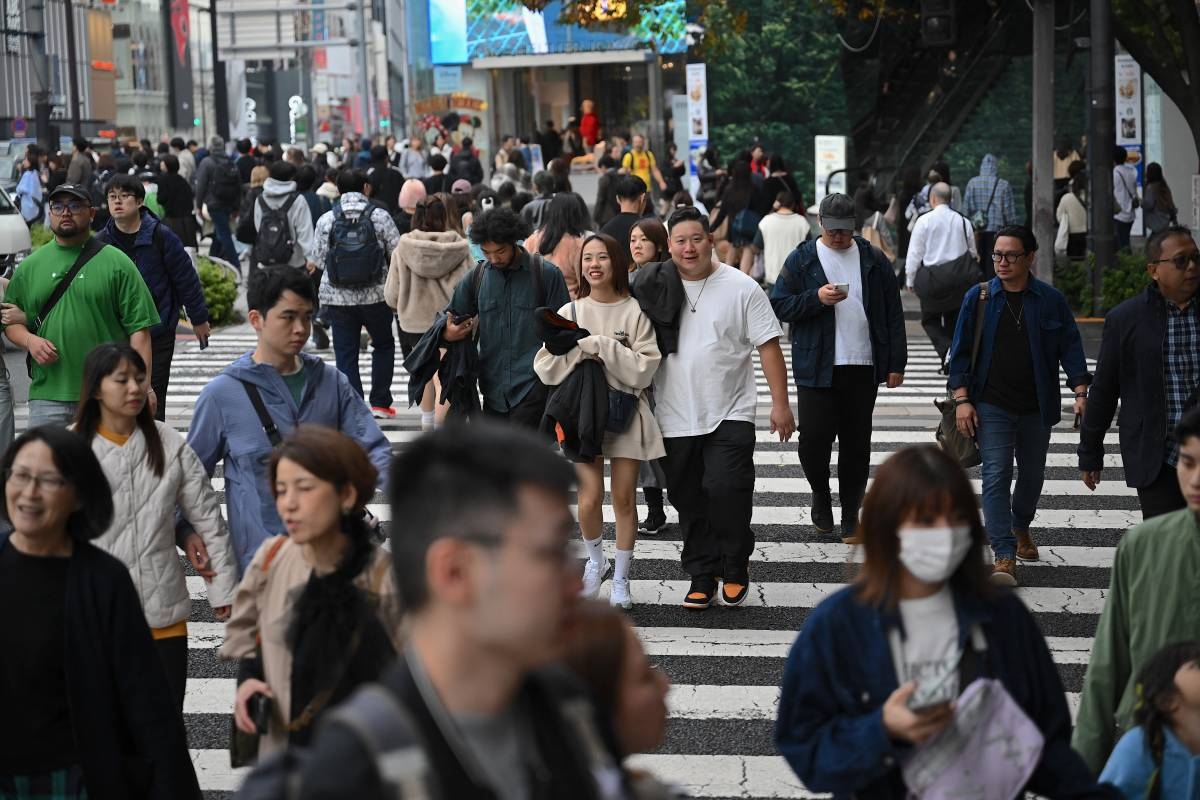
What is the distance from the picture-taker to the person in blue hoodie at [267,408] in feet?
19.4

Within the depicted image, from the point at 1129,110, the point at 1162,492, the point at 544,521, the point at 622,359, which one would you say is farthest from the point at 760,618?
the point at 1129,110

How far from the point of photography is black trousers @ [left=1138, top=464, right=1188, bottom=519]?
7367mm

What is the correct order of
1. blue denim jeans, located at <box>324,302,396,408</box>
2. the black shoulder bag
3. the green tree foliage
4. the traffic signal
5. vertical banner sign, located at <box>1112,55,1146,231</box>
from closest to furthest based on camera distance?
the black shoulder bag
blue denim jeans, located at <box>324,302,396,408</box>
the traffic signal
vertical banner sign, located at <box>1112,55,1146,231</box>
the green tree foliage

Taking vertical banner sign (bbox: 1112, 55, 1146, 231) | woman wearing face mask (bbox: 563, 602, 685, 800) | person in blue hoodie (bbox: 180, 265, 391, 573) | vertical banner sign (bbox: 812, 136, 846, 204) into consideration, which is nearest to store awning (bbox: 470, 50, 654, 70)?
vertical banner sign (bbox: 812, 136, 846, 204)

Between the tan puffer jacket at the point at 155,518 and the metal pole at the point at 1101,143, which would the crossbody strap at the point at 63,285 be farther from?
the metal pole at the point at 1101,143

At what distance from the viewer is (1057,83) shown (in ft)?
101

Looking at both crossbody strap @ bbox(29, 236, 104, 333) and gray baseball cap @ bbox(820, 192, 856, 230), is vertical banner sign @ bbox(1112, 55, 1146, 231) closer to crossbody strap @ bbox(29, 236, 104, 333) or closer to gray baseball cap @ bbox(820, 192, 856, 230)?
gray baseball cap @ bbox(820, 192, 856, 230)

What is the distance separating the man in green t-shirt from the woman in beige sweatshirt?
11.9 feet

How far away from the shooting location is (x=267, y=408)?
6.01 metres

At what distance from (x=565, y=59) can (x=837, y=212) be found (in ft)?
130

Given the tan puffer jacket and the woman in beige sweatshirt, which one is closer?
the tan puffer jacket

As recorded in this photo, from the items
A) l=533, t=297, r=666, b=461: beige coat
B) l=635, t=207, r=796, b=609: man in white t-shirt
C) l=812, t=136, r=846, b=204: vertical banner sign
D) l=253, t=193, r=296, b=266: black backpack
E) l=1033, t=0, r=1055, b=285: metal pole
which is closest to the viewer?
l=533, t=297, r=666, b=461: beige coat

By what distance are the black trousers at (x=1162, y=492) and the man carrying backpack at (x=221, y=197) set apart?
1885 cm

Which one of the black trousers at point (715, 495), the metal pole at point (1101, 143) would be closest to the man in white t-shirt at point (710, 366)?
the black trousers at point (715, 495)
